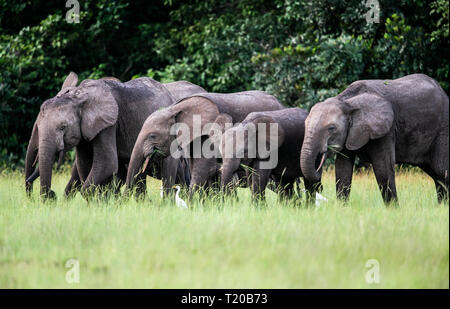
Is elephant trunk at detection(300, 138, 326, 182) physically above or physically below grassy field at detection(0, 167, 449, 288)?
above

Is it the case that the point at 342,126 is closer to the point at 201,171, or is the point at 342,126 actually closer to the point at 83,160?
the point at 201,171

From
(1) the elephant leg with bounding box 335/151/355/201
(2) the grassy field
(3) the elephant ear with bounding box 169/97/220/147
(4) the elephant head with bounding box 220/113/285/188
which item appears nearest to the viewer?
(2) the grassy field

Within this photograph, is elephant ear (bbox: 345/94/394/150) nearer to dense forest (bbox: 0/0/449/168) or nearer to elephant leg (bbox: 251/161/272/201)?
elephant leg (bbox: 251/161/272/201)

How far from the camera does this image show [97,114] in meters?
11.1

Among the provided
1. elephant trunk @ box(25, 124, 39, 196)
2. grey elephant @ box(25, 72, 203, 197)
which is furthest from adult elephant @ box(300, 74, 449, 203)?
elephant trunk @ box(25, 124, 39, 196)

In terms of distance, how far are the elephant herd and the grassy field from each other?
2.08ft

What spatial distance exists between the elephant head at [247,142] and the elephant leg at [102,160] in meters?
1.73

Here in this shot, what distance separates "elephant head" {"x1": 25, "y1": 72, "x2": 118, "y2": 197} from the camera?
10.6 metres

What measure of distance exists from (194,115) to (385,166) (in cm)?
282

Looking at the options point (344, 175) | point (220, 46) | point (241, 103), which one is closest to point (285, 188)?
point (344, 175)

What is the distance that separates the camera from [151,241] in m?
7.82

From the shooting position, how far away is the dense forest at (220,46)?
16266mm

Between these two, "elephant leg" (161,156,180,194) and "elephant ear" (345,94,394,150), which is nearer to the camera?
"elephant ear" (345,94,394,150)

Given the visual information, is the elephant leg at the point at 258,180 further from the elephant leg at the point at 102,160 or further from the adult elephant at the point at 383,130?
the elephant leg at the point at 102,160
